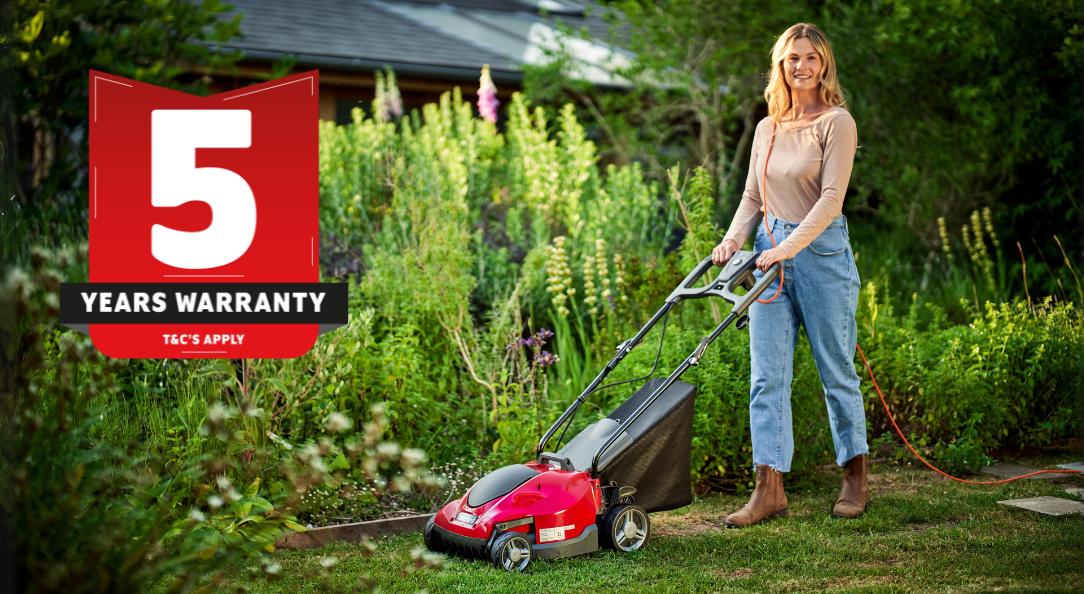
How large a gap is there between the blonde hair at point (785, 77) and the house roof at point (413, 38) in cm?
608

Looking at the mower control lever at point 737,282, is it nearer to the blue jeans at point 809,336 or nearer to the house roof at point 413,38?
the blue jeans at point 809,336

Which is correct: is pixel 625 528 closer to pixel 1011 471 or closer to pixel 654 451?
pixel 654 451

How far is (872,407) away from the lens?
4.68 metres

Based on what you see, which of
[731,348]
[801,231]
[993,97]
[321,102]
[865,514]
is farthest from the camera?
[321,102]

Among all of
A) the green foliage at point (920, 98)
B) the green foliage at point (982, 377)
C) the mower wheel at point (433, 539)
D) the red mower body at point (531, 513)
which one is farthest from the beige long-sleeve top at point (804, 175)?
the green foliage at point (920, 98)

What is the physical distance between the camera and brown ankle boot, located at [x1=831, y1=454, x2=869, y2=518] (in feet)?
12.3

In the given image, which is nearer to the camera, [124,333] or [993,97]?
[124,333]

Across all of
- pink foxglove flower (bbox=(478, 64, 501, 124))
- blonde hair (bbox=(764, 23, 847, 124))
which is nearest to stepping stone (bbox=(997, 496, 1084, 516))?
blonde hair (bbox=(764, 23, 847, 124))

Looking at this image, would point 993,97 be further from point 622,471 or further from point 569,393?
point 622,471

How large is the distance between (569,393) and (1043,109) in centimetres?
456

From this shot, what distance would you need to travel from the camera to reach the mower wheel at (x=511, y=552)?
10.2 feet

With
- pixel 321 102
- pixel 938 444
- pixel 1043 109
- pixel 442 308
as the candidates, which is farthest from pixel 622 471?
pixel 321 102

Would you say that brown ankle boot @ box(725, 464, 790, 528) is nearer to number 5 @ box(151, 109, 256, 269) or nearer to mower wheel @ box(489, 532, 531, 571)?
mower wheel @ box(489, 532, 531, 571)

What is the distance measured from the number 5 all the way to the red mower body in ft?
4.54
